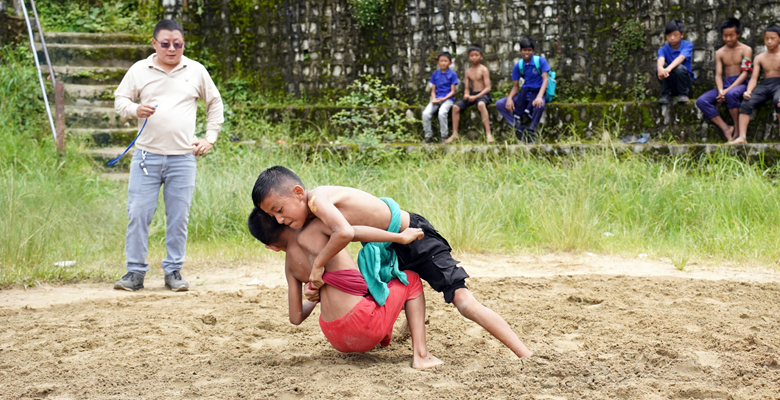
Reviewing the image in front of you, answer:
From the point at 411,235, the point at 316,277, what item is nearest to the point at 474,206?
the point at 411,235

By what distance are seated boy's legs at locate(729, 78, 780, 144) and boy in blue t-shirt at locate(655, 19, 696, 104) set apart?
0.76m

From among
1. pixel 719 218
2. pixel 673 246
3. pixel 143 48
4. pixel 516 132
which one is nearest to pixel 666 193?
pixel 719 218

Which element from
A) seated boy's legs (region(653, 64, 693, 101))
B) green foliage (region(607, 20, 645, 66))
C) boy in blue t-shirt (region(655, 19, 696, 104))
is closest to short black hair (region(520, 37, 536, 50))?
green foliage (region(607, 20, 645, 66))

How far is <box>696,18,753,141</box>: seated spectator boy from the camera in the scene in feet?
23.7

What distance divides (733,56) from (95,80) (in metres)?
8.68

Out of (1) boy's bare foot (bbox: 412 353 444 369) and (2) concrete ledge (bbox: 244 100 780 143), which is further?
(2) concrete ledge (bbox: 244 100 780 143)

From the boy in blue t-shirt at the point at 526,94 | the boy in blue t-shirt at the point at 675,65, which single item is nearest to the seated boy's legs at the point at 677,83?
the boy in blue t-shirt at the point at 675,65

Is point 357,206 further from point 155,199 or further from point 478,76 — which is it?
point 478,76

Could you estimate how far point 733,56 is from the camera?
735 centimetres

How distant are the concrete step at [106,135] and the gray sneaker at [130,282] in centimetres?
476

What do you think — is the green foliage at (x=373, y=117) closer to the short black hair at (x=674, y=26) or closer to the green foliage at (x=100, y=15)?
the short black hair at (x=674, y=26)

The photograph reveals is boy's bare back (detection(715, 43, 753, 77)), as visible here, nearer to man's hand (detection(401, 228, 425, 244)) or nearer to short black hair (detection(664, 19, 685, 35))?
short black hair (detection(664, 19, 685, 35))

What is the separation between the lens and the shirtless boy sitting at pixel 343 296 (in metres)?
2.79

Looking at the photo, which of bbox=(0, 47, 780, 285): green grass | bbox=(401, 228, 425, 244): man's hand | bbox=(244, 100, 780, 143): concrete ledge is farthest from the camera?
bbox=(244, 100, 780, 143): concrete ledge
